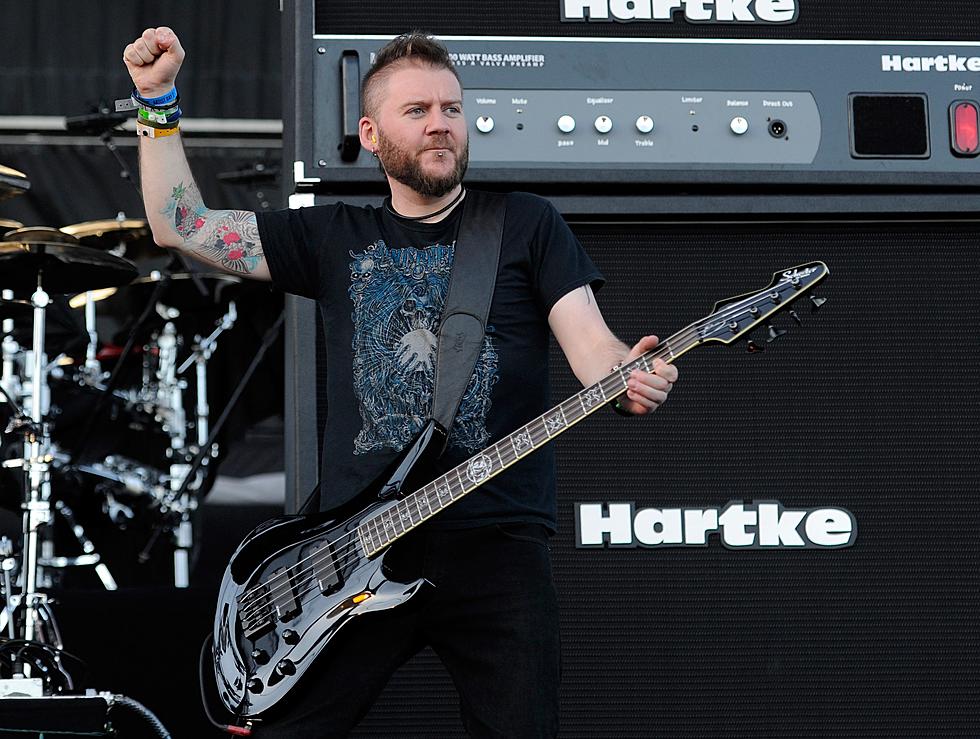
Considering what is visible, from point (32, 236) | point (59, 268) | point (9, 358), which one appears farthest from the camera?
point (9, 358)

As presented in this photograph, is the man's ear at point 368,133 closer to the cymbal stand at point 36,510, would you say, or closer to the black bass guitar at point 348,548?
the black bass guitar at point 348,548

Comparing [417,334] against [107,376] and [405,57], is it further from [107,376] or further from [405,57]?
[107,376]

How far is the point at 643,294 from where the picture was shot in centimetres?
235

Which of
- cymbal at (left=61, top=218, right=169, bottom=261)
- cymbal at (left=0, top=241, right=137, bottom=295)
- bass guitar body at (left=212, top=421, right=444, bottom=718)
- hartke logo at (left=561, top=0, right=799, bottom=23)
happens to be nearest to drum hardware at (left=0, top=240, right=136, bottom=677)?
cymbal at (left=0, top=241, right=137, bottom=295)

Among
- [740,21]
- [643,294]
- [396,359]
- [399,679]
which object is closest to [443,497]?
[396,359]

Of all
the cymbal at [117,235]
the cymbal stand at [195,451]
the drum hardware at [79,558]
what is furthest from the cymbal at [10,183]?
the cymbal stand at [195,451]

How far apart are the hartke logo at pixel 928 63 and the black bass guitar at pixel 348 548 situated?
23.6 inches

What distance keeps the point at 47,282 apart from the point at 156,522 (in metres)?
1.95

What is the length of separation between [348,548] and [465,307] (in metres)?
0.43

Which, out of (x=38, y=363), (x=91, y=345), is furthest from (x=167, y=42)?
(x=91, y=345)

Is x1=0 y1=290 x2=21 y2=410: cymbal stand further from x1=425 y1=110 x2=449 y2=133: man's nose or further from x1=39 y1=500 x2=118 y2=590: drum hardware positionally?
x1=425 y1=110 x2=449 y2=133: man's nose

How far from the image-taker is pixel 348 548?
6.53 feet

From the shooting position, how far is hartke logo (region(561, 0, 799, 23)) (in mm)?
2330

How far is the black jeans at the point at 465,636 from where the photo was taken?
1.96m
